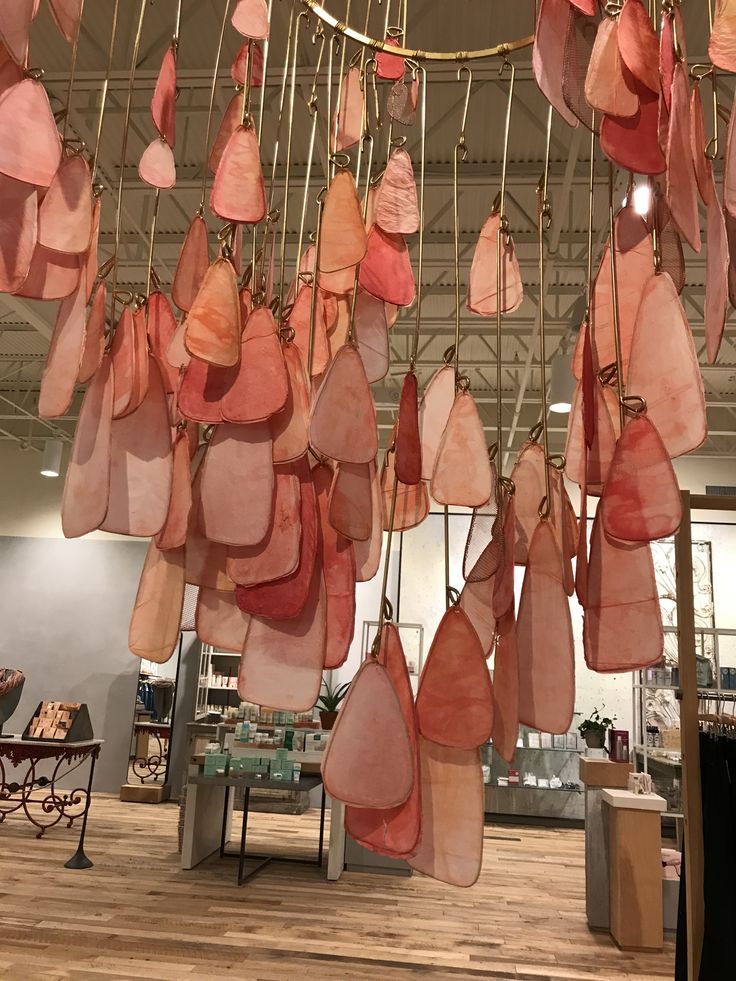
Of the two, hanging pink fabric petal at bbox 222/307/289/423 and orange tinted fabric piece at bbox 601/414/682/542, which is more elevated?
hanging pink fabric petal at bbox 222/307/289/423

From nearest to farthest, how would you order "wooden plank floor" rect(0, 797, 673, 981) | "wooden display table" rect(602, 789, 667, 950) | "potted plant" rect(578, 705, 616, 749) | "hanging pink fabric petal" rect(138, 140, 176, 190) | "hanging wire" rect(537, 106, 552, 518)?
"hanging wire" rect(537, 106, 552, 518) → "hanging pink fabric petal" rect(138, 140, 176, 190) → "wooden plank floor" rect(0, 797, 673, 981) → "wooden display table" rect(602, 789, 667, 950) → "potted plant" rect(578, 705, 616, 749)

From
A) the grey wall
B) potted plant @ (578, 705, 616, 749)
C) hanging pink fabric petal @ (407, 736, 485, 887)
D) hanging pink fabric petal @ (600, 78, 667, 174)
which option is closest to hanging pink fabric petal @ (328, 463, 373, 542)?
hanging pink fabric petal @ (407, 736, 485, 887)

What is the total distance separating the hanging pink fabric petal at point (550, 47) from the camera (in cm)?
48

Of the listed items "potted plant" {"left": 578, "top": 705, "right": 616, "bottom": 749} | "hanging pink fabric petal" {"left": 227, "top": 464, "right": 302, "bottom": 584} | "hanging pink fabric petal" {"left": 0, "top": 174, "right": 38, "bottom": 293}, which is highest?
"hanging pink fabric petal" {"left": 0, "top": 174, "right": 38, "bottom": 293}

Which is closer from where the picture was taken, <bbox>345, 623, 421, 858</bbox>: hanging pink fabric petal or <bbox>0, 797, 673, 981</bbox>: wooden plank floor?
<bbox>345, 623, 421, 858</bbox>: hanging pink fabric petal

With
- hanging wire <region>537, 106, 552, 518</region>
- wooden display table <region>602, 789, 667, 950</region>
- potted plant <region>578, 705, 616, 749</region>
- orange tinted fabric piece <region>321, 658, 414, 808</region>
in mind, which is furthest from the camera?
potted plant <region>578, 705, 616, 749</region>

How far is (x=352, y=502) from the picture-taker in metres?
0.47

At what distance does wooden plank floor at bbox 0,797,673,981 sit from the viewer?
3861mm

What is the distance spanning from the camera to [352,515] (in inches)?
18.3

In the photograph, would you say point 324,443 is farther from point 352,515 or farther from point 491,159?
point 491,159

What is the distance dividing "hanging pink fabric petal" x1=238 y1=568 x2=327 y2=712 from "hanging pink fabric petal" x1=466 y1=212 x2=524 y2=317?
0.88 ft

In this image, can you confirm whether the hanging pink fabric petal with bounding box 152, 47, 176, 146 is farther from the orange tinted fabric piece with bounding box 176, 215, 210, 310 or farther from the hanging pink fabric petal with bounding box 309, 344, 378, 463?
the hanging pink fabric petal with bounding box 309, 344, 378, 463

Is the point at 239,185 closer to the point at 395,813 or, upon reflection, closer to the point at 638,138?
the point at 638,138

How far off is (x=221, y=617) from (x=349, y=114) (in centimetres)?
44
